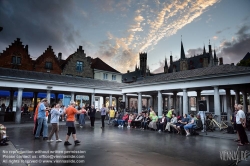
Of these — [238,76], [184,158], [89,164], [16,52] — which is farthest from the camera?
[16,52]

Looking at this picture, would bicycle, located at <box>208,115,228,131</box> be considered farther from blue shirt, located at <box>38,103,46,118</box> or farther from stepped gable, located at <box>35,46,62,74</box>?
stepped gable, located at <box>35,46,62,74</box>

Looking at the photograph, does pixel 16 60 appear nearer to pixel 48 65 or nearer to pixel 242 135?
pixel 48 65

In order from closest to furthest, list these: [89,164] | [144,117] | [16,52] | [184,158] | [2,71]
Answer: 1. [89,164]
2. [184,158]
3. [144,117]
4. [2,71]
5. [16,52]

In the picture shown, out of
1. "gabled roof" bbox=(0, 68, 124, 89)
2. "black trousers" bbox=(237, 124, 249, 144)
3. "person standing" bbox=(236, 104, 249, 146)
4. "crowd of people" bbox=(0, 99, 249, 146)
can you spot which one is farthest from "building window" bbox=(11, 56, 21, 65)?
"black trousers" bbox=(237, 124, 249, 144)

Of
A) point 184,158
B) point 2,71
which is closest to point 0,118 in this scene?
point 2,71

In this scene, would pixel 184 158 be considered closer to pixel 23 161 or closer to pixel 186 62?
pixel 23 161

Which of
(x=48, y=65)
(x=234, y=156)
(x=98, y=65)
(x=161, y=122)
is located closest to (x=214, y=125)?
(x=161, y=122)

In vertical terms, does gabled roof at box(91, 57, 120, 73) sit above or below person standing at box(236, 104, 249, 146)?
above

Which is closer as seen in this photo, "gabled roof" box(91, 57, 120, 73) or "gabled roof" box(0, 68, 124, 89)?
"gabled roof" box(0, 68, 124, 89)

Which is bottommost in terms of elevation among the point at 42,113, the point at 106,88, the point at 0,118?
the point at 0,118

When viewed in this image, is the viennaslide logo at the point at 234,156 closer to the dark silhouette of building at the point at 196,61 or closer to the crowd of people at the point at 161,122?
the crowd of people at the point at 161,122

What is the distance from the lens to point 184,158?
666cm

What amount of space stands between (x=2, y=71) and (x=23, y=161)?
71.8ft

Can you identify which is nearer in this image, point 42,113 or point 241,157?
point 241,157
